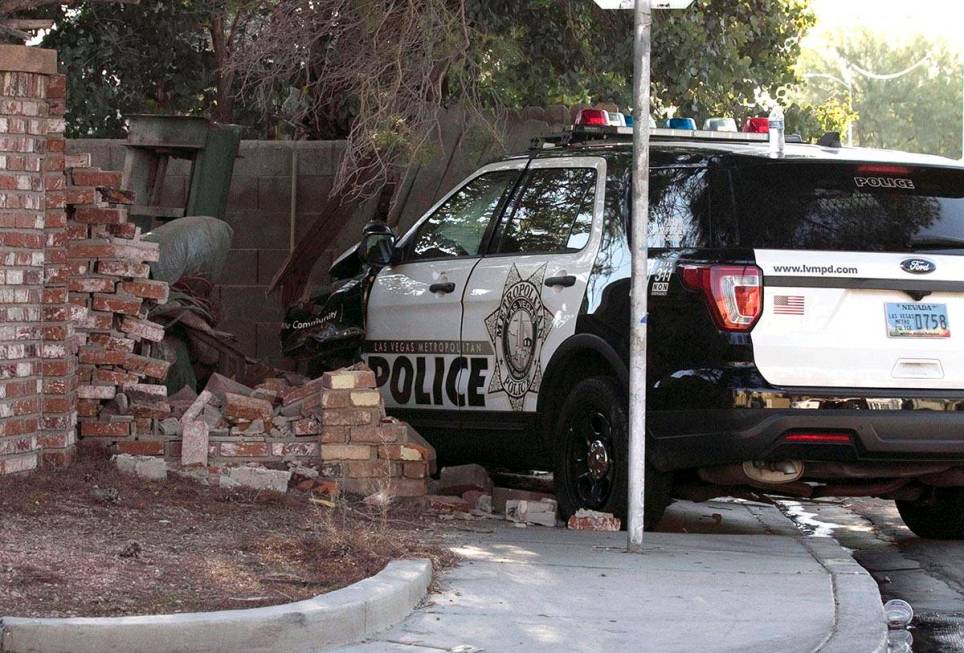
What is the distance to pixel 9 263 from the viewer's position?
7.52 metres

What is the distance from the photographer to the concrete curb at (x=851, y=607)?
18.5 feet

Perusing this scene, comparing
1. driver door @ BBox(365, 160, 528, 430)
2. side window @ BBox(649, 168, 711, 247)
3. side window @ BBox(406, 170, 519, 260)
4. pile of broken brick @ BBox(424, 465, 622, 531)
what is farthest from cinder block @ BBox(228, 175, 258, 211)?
side window @ BBox(649, 168, 711, 247)

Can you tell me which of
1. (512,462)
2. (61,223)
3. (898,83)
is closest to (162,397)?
(61,223)

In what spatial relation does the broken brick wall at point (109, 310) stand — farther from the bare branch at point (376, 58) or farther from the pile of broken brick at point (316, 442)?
the bare branch at point (376, 58)

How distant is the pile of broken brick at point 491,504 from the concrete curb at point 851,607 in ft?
3.39

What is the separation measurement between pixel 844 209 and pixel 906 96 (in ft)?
225

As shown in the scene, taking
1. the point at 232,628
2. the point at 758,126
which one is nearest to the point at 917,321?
the point at 758,126

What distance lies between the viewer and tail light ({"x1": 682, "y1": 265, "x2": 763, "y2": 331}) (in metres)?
7.10

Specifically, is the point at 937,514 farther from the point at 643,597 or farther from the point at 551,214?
the point at 643,597

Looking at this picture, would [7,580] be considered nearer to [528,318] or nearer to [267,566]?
[267,566]

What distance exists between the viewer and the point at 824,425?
710 centimetres

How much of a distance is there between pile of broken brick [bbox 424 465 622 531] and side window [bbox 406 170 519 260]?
120 cm

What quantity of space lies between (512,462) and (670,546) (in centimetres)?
144

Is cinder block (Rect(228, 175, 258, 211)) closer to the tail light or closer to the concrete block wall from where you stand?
the concrete block wall
